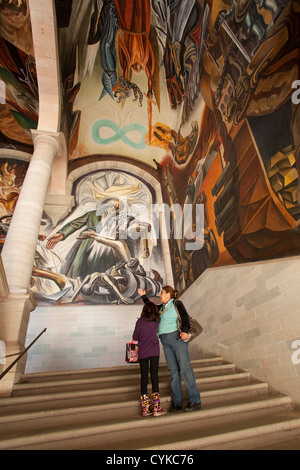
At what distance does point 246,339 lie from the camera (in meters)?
3.61

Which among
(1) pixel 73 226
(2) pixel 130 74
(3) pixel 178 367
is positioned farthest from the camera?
(1) pixel 73 226

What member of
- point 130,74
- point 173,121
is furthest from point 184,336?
point 130,74

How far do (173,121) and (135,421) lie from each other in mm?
8559

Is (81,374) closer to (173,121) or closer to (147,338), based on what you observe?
(147,338)

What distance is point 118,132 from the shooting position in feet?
32.7

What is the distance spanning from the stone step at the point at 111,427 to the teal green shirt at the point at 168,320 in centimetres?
66

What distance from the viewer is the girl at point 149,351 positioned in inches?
91.7

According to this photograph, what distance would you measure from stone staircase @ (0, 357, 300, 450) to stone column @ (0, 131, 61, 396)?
28.8 inches

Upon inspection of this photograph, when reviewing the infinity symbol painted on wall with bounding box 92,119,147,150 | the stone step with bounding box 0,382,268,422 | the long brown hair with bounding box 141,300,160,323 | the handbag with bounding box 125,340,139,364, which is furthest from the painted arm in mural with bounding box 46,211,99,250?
the long brown hair with bounding box 141,300,160,323

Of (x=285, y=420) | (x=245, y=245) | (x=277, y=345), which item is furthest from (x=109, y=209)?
(x=285, y=420)

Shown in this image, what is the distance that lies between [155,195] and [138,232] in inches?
67.2

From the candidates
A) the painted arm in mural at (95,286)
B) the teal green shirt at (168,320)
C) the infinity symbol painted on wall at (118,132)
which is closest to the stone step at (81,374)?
the teal green shirt at (168,320)

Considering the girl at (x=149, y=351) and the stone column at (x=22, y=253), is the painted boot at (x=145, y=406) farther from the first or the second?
the stone column at (x=22, y=253)

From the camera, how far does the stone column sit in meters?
3.63
